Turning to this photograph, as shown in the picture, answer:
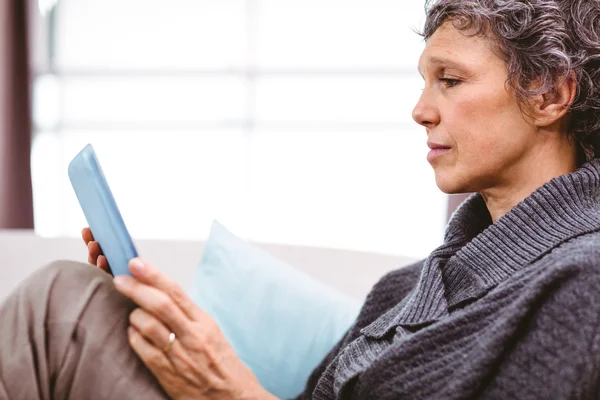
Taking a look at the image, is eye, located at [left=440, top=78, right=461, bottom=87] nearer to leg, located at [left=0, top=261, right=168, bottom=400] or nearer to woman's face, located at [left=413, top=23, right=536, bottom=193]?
woman's face, located at [left=413, top=23, right=536, bottom=193]

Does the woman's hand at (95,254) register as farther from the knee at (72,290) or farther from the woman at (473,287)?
the knee at (72,290)

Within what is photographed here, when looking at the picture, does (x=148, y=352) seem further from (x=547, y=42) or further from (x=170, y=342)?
(x=547, y=42)

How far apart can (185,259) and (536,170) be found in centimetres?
116

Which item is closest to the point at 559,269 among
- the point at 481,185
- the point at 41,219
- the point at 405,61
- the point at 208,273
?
the point at 481,185

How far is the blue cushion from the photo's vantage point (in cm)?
155

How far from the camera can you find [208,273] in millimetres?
1686

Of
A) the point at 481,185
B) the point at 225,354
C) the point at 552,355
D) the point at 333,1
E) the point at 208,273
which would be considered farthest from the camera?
the point at 333,1

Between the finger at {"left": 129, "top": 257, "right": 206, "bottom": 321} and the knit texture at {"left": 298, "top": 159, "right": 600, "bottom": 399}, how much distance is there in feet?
0.95

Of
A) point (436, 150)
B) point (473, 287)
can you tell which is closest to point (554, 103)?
point (436, 150)

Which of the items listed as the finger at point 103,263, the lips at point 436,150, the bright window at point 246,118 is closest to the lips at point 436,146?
the lips at point 436,150

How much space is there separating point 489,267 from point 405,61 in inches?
122

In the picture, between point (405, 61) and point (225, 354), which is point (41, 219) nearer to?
point (405, 61)

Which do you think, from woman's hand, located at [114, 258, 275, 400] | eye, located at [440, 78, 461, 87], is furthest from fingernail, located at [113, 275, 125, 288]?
eye, located at [440, 78, 461, 87]

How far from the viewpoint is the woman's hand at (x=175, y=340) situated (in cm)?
92
